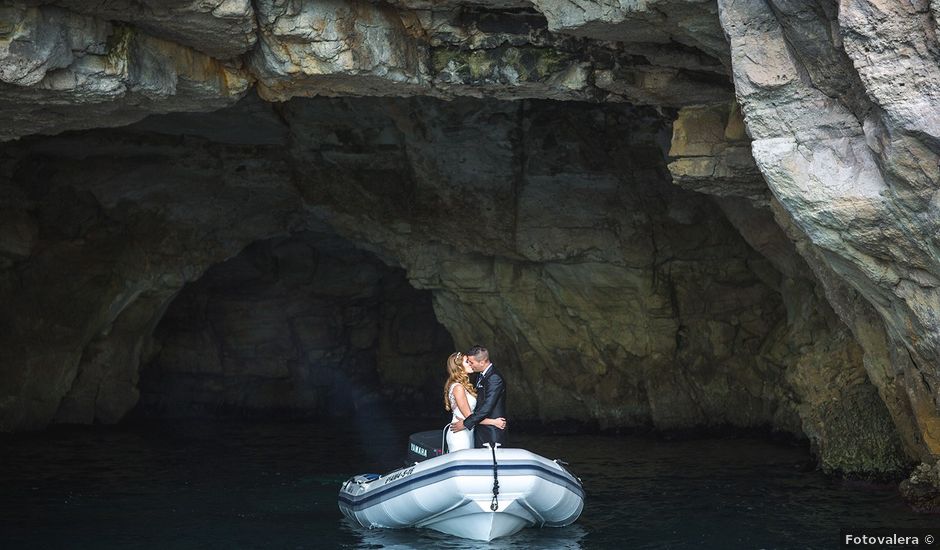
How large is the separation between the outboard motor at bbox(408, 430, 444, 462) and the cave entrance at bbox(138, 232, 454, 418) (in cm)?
999

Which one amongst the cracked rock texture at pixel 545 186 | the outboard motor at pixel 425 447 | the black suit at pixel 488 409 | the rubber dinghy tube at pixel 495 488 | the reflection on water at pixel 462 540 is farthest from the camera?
the outboard motor at pixel 425 447

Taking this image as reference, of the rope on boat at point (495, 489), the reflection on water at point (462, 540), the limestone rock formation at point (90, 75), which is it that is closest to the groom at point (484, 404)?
the rope on boat at point (495, 489)

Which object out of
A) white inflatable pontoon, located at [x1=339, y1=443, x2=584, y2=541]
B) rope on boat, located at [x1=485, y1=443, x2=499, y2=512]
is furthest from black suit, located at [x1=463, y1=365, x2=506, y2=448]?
rope on boat, located at [x1=485, y1=443, x2=499, y2=512]

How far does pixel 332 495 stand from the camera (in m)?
11.6

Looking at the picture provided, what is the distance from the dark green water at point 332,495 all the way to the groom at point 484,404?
874 mm

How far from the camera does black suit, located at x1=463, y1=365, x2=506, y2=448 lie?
9383 mm

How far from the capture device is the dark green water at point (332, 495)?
30.8ft

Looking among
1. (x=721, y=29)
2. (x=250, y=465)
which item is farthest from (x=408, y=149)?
(x=721, y=29)

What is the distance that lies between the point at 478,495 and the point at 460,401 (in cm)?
97

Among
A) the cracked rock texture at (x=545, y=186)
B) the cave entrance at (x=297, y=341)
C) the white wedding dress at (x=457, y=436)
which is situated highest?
the cracked rock texture at (x=545, y=186)

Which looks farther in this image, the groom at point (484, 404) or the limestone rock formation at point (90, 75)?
the groom at point (484, 404)

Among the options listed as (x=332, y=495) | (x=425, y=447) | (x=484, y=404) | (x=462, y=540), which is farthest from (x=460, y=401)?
(x=332, y=495)

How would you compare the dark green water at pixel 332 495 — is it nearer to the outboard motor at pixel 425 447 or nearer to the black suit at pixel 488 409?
the outboard motor at pixel 425 447

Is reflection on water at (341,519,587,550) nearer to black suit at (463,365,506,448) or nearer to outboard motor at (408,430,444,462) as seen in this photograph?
outboard motor at (408,430,444,462)
